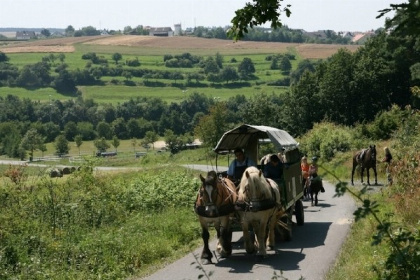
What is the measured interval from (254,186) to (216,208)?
89 cm

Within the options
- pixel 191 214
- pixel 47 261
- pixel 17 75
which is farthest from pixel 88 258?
pixel 17 75

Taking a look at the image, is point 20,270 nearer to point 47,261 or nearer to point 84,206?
point 47,261

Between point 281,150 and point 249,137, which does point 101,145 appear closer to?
point 249,137

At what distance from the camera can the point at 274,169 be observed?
19266 millimetres

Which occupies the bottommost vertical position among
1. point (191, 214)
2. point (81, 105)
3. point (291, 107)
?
point (81, 105)

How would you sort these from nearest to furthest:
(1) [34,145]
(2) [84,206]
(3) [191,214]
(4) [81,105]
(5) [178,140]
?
(2) [84,206] → (3) [191,214] → (5) [178,140] → (1) [34,145] → (4) [81,105]

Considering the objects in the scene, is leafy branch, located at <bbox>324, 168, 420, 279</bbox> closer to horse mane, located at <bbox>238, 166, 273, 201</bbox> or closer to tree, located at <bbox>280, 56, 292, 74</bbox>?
horse mane, located at <bbox>238, 166, 273, 201</bbox>

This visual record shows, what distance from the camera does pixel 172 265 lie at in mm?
17172

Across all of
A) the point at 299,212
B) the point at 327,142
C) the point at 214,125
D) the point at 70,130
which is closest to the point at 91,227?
the point at 299,212

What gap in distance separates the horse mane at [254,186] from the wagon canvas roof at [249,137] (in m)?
2.25

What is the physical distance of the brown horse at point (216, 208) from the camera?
16.5 metres

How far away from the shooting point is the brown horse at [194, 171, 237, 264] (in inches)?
650

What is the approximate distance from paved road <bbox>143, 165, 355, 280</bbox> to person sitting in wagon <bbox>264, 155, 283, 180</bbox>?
56.1 inches

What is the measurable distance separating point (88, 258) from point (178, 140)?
87730 mm
